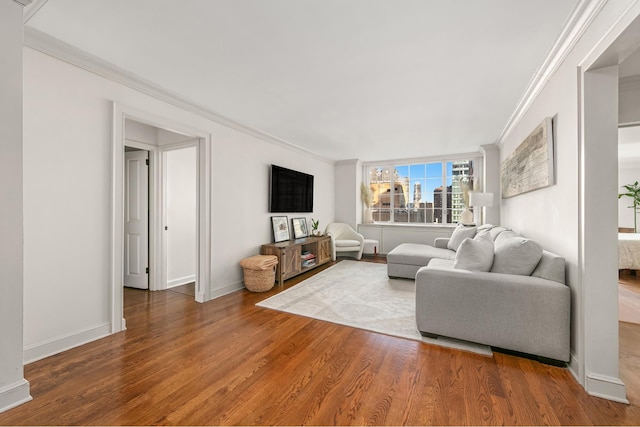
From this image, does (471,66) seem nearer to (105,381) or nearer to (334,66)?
(334,66)

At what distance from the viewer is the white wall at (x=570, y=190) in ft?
5.29

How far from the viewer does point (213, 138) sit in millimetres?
3406

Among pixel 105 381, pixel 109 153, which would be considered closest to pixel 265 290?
pixel 105 381

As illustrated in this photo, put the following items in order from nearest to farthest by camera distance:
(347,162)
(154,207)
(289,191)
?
1. (154,207)
2. (289,191)
3. (347,162)

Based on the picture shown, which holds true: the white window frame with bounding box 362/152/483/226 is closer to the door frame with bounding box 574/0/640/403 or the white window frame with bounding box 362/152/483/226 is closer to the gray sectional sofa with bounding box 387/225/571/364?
the gray sectional sofa with bounding box 387/225/571/364

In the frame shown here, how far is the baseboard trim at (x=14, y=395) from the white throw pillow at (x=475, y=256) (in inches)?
121

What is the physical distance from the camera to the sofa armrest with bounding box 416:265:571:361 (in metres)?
1.91

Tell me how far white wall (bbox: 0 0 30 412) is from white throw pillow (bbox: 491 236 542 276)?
330 centimetres

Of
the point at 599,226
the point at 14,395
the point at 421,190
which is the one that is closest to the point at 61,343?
the point at 14,395

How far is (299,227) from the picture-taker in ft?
16.9

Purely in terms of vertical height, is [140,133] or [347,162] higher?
[347,162]

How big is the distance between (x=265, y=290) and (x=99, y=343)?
70.9 inches

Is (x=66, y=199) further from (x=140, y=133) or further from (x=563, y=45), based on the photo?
(x=563, y=45)

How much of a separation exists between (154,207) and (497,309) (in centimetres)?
407
